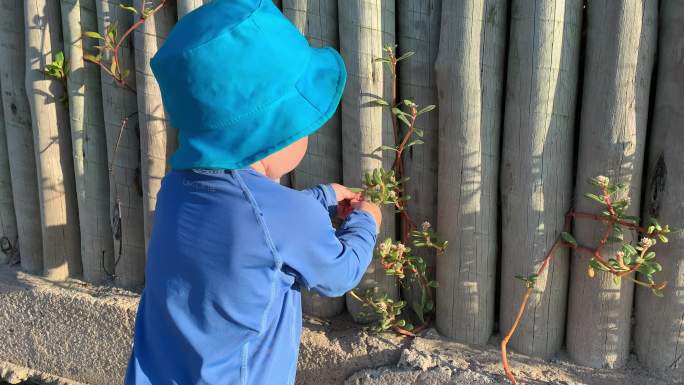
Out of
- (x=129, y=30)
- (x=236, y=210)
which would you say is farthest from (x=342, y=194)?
(x=129, y=30)

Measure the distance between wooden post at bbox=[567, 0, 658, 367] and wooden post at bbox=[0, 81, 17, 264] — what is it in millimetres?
2911

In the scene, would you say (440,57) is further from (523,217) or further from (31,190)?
(31,190)

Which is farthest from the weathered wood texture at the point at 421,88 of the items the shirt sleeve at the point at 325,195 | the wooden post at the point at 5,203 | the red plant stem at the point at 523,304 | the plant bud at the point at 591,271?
the wooden post at the point at 5,203

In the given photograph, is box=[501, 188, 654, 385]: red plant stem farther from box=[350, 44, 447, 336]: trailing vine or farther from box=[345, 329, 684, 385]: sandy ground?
box=[350, 44, 447, 336]: trailing vine

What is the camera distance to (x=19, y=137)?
12.3ft

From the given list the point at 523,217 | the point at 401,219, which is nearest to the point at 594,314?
the point at 523,217

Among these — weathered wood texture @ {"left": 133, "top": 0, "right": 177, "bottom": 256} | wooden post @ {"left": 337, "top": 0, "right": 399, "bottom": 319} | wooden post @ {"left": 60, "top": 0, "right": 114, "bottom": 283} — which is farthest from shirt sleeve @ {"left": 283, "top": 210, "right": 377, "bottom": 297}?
wooden post @ {"left": 60, "top": 0, "right": 114, "bottom": 283}

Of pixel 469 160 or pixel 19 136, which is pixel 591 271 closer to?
pixel 469 160

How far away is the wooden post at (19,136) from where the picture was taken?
359cm

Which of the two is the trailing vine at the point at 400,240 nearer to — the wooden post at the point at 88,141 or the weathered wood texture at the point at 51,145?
the wooden post at the point at 88,141

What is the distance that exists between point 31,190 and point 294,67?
2.45m

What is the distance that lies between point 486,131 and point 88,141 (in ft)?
6.34

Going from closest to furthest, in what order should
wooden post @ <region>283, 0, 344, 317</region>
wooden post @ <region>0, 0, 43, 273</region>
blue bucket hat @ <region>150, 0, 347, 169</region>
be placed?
blue bucket hat @ <region>150, 0, 347, 169</region> < wooden post @ <region>283, 0, 344, 317</region> < wooden post @ <region>0, 0, 43, 273</region>

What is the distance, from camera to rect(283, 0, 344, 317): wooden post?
2998mm
